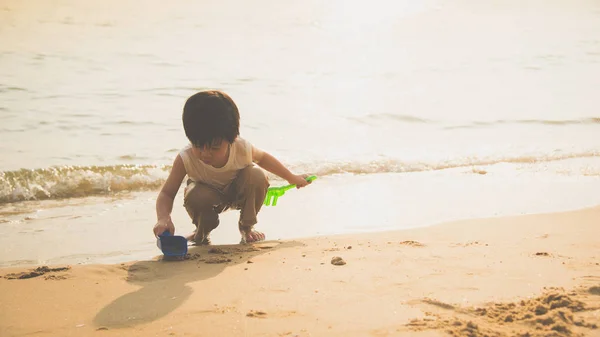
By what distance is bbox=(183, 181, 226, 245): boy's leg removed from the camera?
396 centimetres

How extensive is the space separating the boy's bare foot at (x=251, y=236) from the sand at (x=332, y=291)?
0.18m

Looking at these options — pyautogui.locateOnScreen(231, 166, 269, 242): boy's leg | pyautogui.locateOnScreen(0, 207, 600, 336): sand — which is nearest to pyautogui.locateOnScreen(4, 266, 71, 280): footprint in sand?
pyautogui.locateOnScreen(0, 207, 600, 336): sand

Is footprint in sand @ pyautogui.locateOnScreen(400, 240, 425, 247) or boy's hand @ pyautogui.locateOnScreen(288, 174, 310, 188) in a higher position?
boy's hand @ pyautogui.locateOnScreen(288, 174, 310, 188)

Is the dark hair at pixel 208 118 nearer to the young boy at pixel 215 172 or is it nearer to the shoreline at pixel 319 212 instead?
the young boy at pixel 215 172

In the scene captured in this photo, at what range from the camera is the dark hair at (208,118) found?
3.55 meters

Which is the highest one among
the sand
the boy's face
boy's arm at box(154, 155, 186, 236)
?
the boy's face

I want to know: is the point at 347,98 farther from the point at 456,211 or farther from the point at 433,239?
the point at 433,239

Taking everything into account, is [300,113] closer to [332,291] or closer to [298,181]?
[298,181]

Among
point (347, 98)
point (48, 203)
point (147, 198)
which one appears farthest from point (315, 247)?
point (347, 98)

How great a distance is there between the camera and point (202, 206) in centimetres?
396

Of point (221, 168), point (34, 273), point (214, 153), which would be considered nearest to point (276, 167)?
point (221, 168)

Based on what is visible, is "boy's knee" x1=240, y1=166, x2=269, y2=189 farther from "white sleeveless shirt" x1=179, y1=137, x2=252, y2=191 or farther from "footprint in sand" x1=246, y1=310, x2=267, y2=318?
"footprint in sand" x1=246, y1=310, x2=267, y2=318

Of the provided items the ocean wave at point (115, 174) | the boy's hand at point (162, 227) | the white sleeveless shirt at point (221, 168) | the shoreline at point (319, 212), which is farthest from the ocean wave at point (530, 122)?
the boy's hand at point (162, 227)

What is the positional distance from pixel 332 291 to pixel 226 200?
129 centimetres
